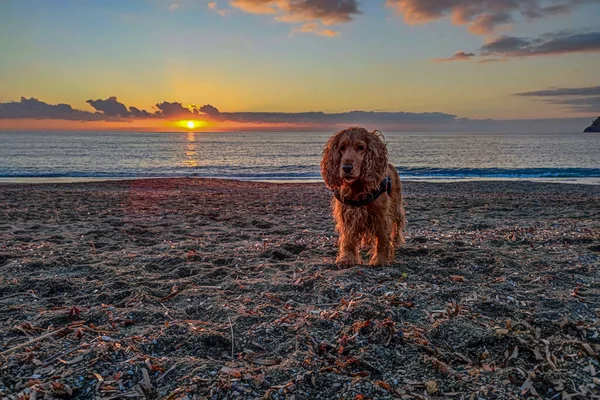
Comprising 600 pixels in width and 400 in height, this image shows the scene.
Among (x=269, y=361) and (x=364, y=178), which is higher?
(x=364, y=178)

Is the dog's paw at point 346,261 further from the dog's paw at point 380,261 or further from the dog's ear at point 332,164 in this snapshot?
the dog's ear at point 332,164

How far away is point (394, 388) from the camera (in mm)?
2443

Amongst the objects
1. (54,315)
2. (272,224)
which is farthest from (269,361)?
(272,224)

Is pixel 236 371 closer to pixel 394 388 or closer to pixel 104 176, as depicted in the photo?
pixel 394 388

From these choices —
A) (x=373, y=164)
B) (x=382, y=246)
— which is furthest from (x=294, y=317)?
(x=373, y=164)

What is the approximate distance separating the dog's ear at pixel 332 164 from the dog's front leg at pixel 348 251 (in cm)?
68

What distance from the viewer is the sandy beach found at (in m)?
2.47

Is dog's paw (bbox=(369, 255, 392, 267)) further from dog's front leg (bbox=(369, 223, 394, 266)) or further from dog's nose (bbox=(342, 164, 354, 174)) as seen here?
dog's nose (bbox=(342, 164, 354, 174))

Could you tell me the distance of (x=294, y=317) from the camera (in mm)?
3398

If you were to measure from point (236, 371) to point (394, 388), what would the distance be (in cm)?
97

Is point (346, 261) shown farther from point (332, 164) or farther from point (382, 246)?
point (332, 164)

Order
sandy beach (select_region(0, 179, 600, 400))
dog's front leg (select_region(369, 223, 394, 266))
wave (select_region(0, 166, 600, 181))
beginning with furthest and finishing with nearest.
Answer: wave (select_region(0, 166, 600, 181)), dog's front leg (select_region(369, 223, 394, 266)), sandy beach (select_region(0, 179, 600, 400))

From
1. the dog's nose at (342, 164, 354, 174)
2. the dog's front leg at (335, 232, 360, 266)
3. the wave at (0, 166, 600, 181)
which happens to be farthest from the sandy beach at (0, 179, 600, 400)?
the wave at (0, 166, 600, 181)

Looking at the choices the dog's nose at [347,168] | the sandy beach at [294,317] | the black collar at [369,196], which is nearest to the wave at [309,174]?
the sandy beach at [294,317]
